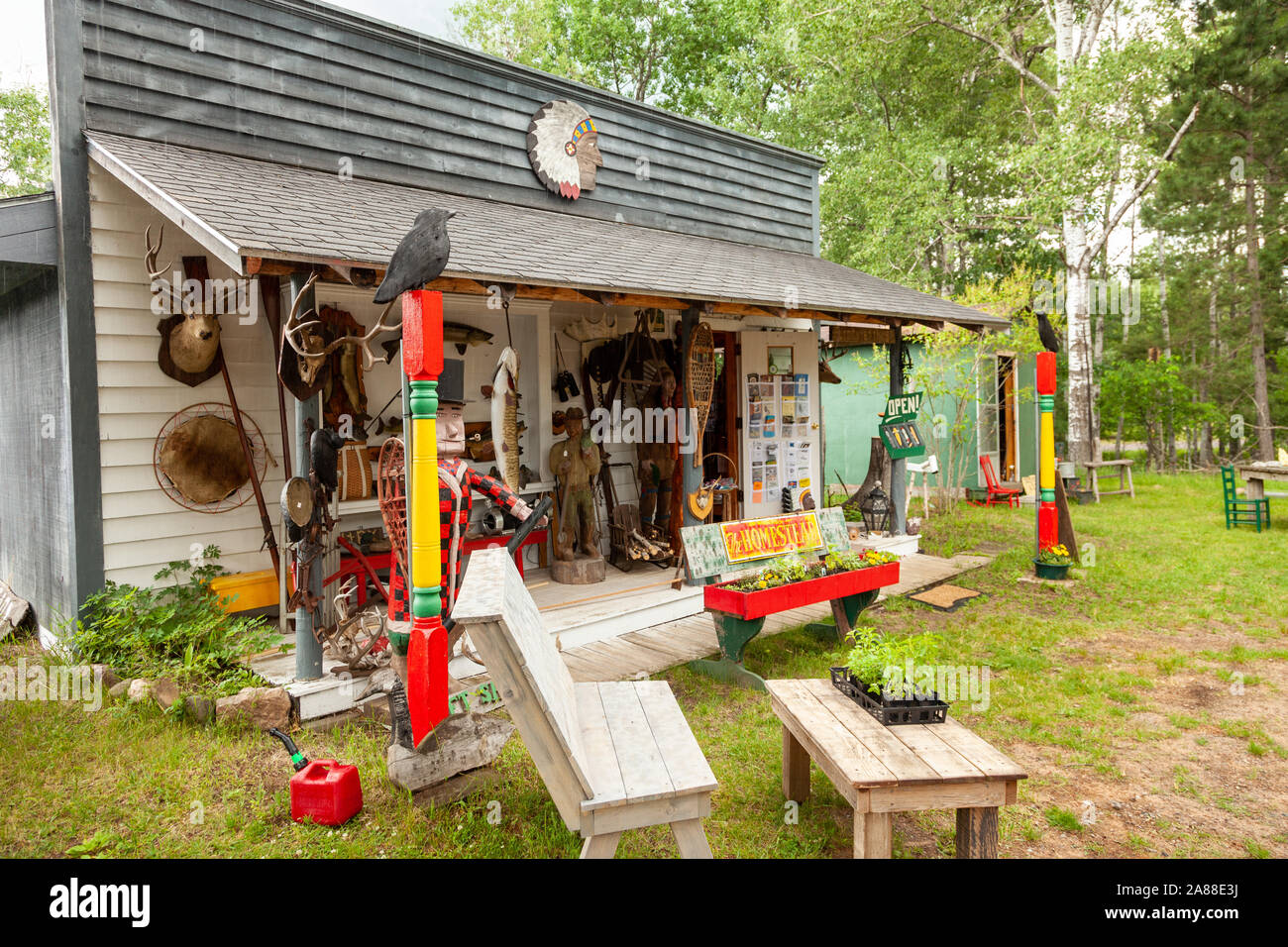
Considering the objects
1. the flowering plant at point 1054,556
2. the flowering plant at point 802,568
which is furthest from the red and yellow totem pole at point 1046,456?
the flowering plant at point 802,568

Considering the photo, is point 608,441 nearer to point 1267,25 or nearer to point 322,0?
point 322,0

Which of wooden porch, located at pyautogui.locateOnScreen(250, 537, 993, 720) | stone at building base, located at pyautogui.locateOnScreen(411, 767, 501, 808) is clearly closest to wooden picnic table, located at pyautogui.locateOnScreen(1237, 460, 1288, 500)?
wooden porch, located at pyautogui.locateOnScreen(250, 537, 993, 720)

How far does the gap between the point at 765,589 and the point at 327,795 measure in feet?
9.99

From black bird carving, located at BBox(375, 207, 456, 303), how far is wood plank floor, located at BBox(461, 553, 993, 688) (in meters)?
3.07

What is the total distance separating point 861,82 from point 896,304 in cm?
1559

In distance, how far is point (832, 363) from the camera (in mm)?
17578

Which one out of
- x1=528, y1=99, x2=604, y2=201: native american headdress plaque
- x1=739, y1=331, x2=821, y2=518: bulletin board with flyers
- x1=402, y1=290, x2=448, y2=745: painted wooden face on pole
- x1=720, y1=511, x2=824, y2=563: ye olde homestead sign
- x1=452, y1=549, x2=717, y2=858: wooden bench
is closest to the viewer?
x1=452, y1=549, x2=717, y2=858: wooden bench

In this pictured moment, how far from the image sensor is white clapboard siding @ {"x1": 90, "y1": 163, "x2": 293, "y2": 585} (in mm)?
5121

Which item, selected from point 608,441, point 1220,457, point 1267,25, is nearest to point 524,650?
point 608,441

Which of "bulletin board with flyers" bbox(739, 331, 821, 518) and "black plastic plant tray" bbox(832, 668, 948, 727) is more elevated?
"bulletin board with flyers" bbox(739, 331, 821, 518)

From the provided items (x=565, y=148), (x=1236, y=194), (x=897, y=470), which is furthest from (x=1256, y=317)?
(x=565, y=148)

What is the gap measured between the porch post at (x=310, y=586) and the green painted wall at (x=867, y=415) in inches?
461

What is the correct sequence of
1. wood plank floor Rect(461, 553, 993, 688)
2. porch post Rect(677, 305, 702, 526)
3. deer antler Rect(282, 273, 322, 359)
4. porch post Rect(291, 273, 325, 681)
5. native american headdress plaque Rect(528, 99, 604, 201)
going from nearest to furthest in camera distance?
deer antler Rect(282, 273, 322, 359)
porch post Rect(291, 273, 325, 681)
wood plank floor Rect(461, 553, 993, 688)
porch post Rect(677, 305, 702, 526)
native american headdress plaque Rect(528, 99, 604, 201)

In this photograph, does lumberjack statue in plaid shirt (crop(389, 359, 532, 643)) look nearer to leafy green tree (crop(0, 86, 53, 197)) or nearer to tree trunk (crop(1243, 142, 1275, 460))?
tree trunk (crop(1243, 142, 1275, 460))
